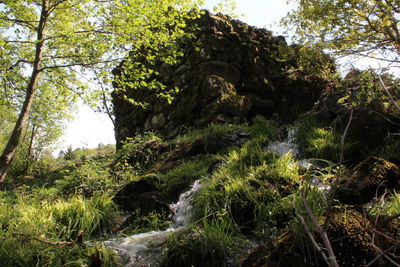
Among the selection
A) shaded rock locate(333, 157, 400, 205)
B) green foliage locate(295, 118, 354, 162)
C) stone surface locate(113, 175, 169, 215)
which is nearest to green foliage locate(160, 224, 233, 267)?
shaded rock locate(333, 157, 400, 205)

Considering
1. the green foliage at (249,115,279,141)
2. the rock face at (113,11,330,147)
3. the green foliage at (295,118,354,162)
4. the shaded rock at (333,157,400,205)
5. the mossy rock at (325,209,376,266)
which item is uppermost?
the rock face at (113,11,330,147)

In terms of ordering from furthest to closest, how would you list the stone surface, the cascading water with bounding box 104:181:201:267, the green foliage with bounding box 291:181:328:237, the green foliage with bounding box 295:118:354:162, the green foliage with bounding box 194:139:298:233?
the green foliage with bounding box 295:118:354:162, the stone surface, the green foliage with bounding box 194:139:298:233, the cascading water with bounding box 104:181:201:267, the green foliage with bounding box 291:181:328:237

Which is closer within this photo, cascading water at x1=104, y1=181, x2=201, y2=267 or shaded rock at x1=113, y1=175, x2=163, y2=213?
cascading water at x1=104, y1=181, x2=201, y2=267

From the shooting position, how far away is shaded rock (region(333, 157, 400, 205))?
11.1 feet

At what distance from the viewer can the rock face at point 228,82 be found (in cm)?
1027

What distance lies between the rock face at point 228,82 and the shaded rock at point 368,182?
628cm

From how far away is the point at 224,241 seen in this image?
287 centimetres

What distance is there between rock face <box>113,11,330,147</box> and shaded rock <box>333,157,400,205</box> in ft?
20.6

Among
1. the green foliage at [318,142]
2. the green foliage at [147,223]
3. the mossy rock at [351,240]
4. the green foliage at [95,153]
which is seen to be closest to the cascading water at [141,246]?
the green foliage at [147,223]

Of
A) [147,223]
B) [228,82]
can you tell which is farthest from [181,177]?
[228,82]

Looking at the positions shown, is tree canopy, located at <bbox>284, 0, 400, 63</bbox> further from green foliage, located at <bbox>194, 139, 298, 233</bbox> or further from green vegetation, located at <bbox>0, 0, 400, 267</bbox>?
green foliage, located at <bbox>194, 139, 298, 233</bbox>

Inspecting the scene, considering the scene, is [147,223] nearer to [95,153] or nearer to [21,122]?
[21,122]

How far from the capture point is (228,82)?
1065 centimetres

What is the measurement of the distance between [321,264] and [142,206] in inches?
147
